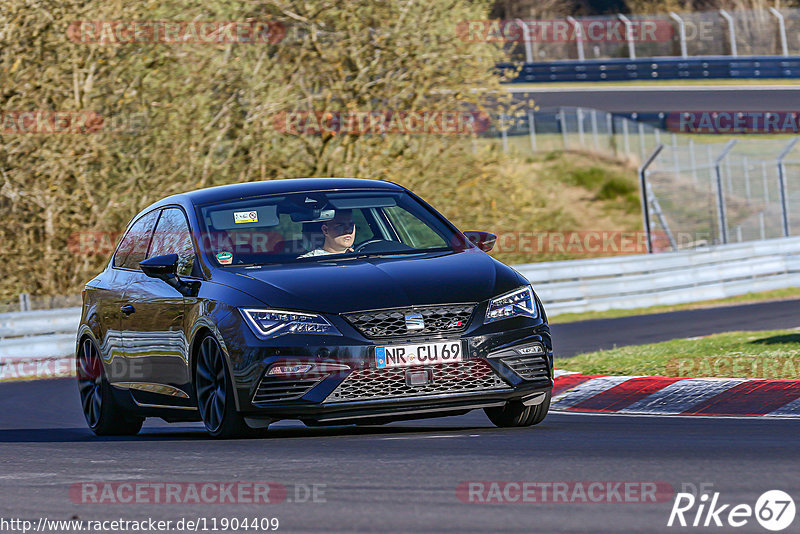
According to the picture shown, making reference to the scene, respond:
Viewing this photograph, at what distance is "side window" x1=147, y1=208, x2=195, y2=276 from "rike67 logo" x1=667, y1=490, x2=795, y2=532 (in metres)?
4.25

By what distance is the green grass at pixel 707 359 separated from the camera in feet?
35.0

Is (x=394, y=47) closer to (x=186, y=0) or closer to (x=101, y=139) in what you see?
(x=186, y=0)

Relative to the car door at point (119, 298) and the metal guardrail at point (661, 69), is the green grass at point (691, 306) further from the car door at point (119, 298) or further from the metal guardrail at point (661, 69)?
the metal guardrail at point (661, 69)

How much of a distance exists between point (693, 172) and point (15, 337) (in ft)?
67.7

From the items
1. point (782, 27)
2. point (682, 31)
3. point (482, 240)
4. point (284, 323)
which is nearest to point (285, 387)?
point (284, 323)

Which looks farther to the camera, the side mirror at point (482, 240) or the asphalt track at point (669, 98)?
the asphalt track at point (669, 98)

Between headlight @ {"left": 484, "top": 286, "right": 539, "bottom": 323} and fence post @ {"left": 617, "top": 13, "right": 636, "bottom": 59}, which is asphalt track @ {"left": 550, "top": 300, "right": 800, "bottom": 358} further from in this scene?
fence post @ {"left": 617, "top": 13, "right": 636, "bottom": 59}

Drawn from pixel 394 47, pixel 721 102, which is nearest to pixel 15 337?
pixel 394 47

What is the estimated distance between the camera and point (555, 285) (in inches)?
848

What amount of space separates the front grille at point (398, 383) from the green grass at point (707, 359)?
335cm

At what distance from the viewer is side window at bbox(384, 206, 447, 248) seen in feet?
29.8

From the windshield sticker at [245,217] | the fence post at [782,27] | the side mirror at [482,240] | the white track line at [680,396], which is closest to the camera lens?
the windshield sticker at [245,217]

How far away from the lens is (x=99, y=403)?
10.2 meters

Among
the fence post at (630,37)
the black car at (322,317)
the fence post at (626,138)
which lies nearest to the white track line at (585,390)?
the black car at (322,317)
